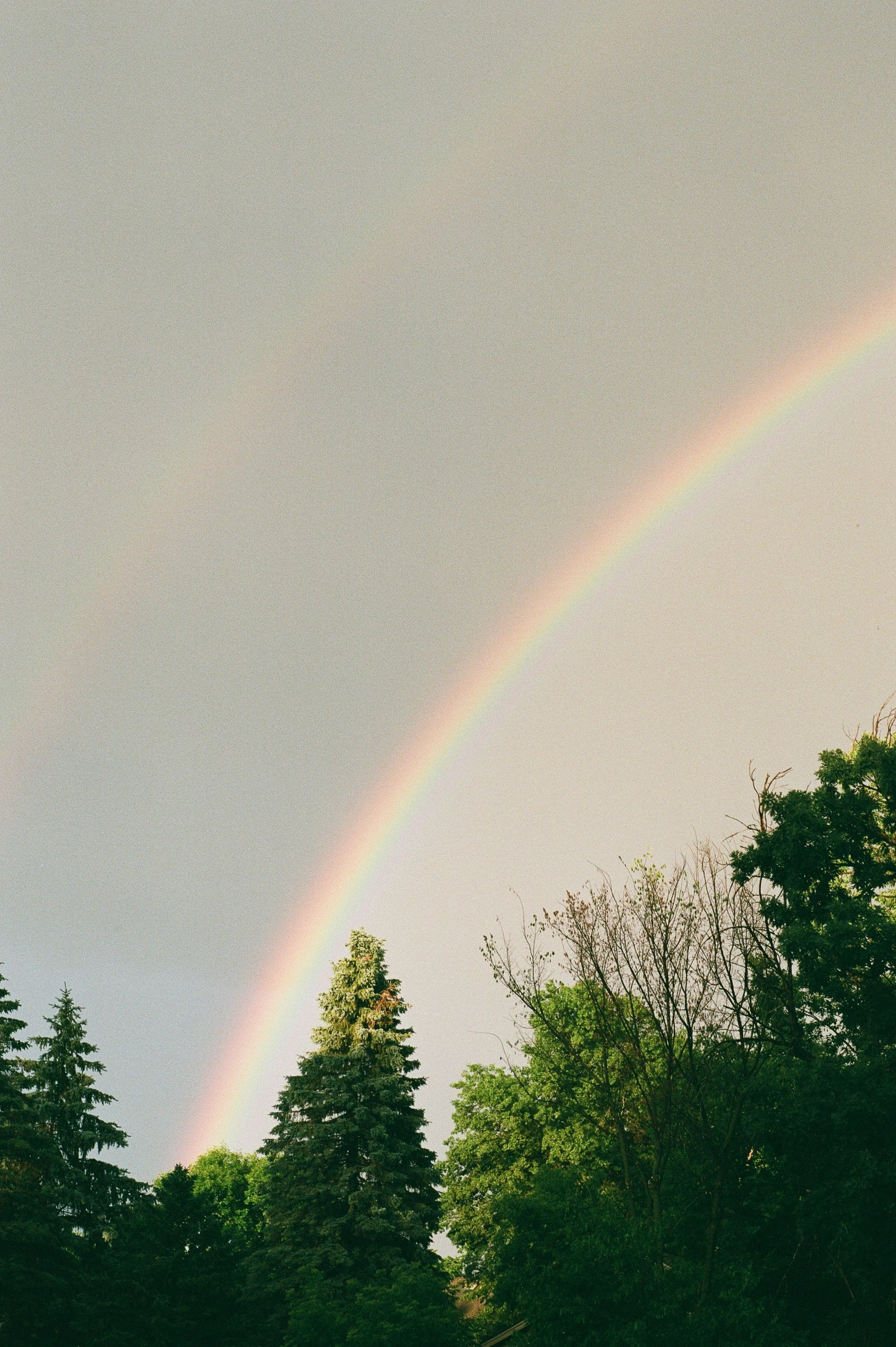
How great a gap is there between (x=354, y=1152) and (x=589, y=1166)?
8.08m

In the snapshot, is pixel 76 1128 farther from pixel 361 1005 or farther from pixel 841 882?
pixel 841 882

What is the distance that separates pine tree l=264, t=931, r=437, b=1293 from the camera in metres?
34.2

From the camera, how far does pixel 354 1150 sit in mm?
36594

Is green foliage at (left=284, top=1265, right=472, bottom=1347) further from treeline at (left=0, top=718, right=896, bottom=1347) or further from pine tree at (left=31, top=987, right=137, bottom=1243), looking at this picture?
pine tree at (left=31, top=987, right=137, bottom=1243)

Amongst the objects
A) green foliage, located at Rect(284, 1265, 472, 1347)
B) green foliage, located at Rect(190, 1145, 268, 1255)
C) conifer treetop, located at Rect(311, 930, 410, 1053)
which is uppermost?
green foliage, located at Rect(190, 1145, 268, 1255)

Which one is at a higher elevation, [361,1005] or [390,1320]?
[361,1005]

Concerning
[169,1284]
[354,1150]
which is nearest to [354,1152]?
[354,1150]

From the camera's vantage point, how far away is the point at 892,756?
21.7 m

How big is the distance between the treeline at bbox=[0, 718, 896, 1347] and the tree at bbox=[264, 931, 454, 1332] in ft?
0.31

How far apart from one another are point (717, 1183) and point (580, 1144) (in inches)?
577

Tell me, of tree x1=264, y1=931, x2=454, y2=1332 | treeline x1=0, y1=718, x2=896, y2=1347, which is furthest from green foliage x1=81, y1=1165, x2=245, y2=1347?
tree x1=264, y1=931, x2=454, y2=1332

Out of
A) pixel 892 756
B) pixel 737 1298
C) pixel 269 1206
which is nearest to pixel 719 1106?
pixel 737 1298

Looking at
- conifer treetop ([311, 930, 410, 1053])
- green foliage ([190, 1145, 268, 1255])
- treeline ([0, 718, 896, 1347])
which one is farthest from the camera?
green foliage ([190, 1145, 268, 1255])

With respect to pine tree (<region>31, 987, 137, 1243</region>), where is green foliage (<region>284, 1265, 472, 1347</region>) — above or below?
below
